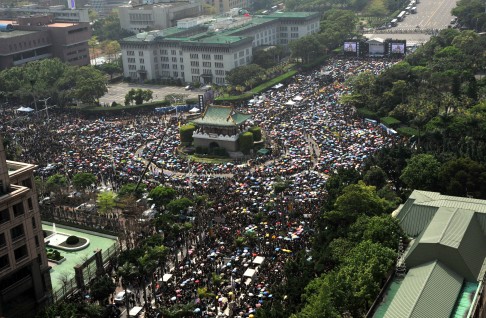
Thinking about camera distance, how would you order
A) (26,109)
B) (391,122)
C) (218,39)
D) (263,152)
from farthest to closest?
Result: 1. (218,39)
2. (26,109)
3. (391,122)
4. (263,152)

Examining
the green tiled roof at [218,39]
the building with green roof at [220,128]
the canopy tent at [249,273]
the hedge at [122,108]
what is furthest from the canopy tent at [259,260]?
the green tiled roof at [218,39]

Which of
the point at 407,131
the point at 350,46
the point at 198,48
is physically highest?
the point at 198,48

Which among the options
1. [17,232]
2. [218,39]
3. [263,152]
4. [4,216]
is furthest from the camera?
[218,39]

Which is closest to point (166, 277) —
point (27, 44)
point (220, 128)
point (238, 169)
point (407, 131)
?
point (238, 169)

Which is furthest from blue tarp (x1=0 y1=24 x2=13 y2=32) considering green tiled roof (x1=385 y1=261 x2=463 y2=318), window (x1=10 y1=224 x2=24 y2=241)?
green tiled roof (x1=385 y1=261 x2=463 y2=318)

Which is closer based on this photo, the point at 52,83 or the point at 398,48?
the point at 52,83

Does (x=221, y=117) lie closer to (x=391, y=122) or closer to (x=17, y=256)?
(x=391, y=122)

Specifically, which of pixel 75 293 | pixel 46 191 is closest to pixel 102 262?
pixel 75 293
